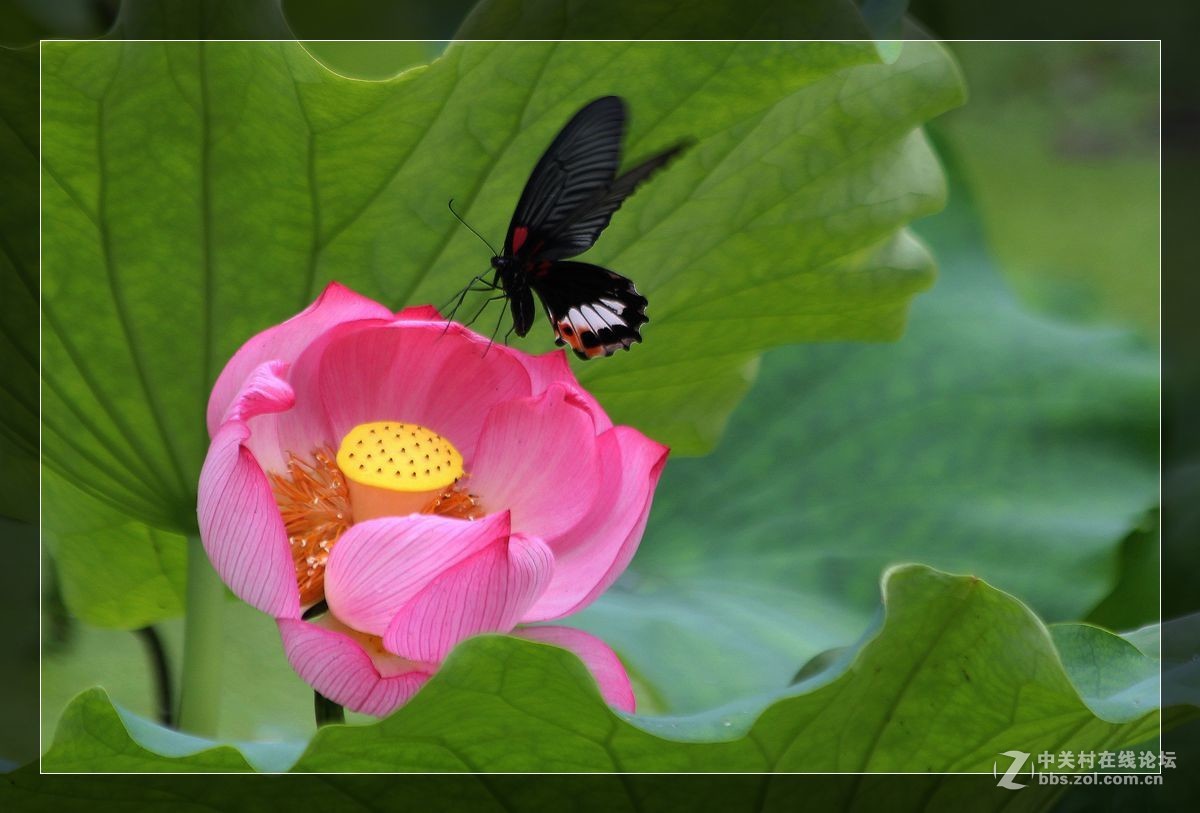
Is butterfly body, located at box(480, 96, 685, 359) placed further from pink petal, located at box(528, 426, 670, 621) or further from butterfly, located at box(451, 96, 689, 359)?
pink petal, located at box(528, 426, 670, 621)

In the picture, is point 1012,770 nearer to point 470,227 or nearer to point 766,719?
point 766,719

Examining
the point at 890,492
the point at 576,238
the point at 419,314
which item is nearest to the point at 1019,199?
the point at 890,492

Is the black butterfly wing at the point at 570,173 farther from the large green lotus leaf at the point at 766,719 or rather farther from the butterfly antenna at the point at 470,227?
the large green lotus leaf at the point at 766,719

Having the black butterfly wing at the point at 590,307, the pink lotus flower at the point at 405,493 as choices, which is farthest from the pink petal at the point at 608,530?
the black butterfly wing at the point at 590,307

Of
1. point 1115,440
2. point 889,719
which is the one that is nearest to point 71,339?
point 889,719

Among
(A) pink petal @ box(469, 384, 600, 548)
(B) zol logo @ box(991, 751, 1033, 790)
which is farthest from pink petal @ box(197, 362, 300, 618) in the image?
(B) zol logo @ box(991, 751, 1033, 790)

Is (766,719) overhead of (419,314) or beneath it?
beneath

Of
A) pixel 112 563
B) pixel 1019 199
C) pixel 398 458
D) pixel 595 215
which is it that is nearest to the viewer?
pixel 398 458

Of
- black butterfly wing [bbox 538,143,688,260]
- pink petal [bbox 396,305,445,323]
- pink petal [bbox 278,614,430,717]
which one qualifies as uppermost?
black butterfly wing [bbox 538,143,688,260]
